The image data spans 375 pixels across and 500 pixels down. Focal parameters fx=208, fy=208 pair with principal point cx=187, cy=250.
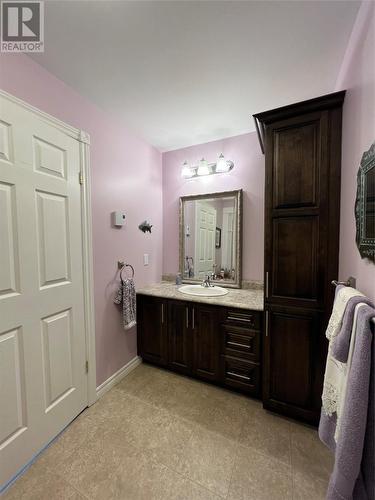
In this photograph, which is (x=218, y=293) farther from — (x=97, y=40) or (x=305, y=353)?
(x=97, y=40)

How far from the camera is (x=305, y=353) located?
4.88 feet

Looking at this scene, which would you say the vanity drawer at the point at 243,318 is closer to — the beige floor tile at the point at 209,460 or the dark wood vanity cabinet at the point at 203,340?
the dark wood vanity cabinet at the point at 203,340

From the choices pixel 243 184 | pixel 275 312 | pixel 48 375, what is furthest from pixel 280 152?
pixel 48 375

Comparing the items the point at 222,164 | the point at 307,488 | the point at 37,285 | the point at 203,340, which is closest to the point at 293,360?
the point at 307,488

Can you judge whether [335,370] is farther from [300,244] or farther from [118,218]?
[118,218]

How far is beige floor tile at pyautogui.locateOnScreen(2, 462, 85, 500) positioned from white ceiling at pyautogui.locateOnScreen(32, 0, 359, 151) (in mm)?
2518

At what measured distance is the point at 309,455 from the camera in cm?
133

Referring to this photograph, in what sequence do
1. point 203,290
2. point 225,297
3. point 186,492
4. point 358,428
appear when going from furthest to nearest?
point 203,290 → point 225,297 → point 186,492 → point 358,428

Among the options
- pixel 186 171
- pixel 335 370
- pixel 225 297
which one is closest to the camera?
pixel 335 370

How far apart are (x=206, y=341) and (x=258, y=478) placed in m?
0.90

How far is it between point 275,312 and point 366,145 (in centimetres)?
114

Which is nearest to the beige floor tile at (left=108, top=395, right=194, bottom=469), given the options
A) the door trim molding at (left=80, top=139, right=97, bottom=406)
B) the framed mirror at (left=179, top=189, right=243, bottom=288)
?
the door trim molding at (left=80, top=139, right=97, bottom=406)

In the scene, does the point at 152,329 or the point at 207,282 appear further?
the point at 207,282

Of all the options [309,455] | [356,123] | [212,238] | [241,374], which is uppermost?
[356,123]
